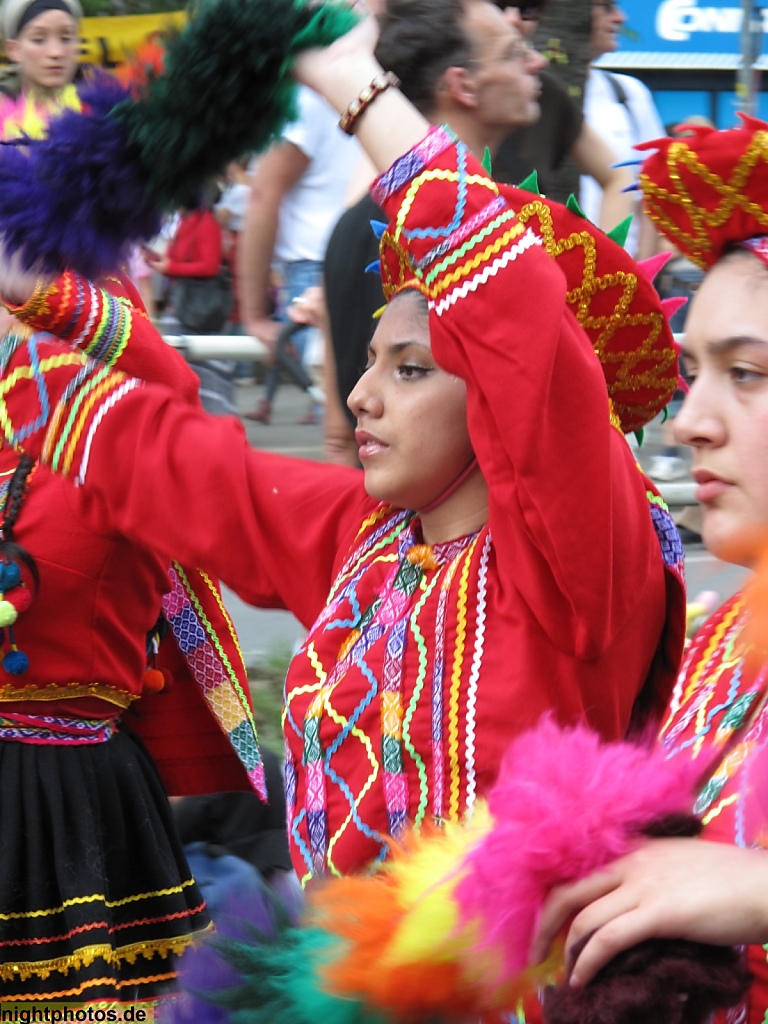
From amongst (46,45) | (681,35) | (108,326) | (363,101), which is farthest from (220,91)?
(681,35)

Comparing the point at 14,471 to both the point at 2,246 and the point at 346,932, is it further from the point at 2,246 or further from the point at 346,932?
the point at 346,932

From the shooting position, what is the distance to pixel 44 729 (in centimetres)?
286

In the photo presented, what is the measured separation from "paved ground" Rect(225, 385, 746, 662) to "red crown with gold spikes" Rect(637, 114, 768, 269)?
0.38m

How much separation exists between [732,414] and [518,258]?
0.36 metres

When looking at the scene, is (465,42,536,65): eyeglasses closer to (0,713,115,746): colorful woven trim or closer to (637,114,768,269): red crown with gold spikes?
(637,114,768,269): red crown with gold spikes

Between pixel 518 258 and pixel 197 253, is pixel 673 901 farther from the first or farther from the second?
pixel 197 253

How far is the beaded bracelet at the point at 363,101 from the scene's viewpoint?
1.88m

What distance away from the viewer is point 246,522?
7.23ft

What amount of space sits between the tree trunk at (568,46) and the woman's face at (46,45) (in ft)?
4.51

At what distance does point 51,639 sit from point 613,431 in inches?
50.9

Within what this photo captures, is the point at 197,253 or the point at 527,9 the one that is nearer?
the point at 527,9

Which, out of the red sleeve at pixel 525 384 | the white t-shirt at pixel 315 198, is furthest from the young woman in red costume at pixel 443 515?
the white t-shirt at pixel 315 198

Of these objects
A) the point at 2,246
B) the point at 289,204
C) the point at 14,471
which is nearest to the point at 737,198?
the point at 2,246

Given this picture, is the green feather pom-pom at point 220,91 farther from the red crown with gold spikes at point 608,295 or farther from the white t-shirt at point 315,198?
the white t-shirt at point 315,198
